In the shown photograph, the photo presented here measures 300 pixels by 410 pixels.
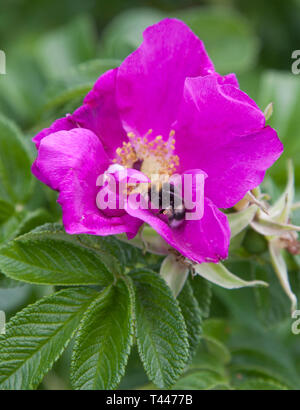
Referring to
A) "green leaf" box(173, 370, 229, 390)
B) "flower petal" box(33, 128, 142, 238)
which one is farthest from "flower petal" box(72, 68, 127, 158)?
"green leaf" box(173, 370, 229, 390)

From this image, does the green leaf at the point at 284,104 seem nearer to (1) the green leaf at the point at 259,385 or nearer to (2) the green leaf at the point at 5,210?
(1) the green leaf at the point at 259,385

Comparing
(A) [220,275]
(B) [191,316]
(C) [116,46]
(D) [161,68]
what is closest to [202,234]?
(A) [220,275]

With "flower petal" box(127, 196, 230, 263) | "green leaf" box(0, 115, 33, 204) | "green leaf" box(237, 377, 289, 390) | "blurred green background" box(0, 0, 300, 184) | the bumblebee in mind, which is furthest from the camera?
"blurred green background" box(0, 0, 300, 184)

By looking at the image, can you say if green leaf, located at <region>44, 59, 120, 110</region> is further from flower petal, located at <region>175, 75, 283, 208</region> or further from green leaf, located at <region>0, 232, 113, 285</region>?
green leaf, located at <region>0, 232, 113, 285</region>

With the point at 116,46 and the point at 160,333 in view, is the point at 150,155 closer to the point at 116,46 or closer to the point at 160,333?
the point at 160,333

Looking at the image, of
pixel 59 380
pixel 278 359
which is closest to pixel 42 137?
pixel 59 380
